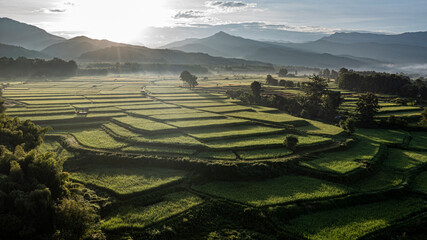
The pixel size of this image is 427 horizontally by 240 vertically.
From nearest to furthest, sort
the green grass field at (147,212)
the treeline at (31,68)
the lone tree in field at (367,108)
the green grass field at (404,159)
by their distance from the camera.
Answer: the green grass field at (147,212) < the green grass field at (404,159) < the lone tree in field at (367,108) < the treeline at (31,68)

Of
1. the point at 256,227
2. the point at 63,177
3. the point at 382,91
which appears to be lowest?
the point at 256,227

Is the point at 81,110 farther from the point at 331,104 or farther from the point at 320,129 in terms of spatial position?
the point at 331,104

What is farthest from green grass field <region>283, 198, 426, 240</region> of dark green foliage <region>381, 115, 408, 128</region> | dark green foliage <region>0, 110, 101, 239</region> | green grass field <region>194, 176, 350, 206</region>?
dark green foliage <region>381, 115, 408, 128</region>

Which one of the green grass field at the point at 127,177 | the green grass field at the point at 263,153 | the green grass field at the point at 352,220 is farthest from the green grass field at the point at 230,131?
the green grass field at the point at 352,220

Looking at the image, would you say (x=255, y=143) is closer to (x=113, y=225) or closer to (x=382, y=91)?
(x=113, y=225)

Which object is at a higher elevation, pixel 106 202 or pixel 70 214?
pixel 70 214

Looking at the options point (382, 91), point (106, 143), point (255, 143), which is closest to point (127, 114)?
point (106, 143)

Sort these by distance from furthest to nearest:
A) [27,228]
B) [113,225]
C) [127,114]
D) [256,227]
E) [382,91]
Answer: [382,91] → [127,114] → [256,227] → [113,225] → [27,228]

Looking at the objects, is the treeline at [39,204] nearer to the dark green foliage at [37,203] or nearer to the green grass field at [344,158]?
the dark green foliage at [37,203]
